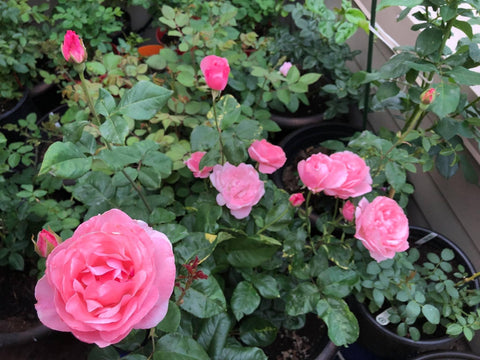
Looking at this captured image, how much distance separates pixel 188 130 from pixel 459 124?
0.80 m

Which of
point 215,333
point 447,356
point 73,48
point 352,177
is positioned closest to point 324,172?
point 352,177

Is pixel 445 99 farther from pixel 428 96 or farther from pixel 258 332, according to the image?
pixel 258 332

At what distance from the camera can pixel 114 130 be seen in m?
0.64

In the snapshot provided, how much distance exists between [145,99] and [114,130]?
0.08 metres

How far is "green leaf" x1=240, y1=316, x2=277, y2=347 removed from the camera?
856 millimetres

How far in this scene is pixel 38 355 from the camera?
3.94ft

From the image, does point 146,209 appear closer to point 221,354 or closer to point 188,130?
point 221,354

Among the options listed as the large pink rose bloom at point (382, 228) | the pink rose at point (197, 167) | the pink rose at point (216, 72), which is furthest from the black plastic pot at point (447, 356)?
the pink rose at point (216, 72)

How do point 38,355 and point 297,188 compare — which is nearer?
point 38,355

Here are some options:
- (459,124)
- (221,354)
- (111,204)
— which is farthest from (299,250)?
(459,124)

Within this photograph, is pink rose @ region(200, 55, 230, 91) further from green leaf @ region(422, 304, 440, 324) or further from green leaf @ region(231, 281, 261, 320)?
green leaf @ region(422, 304, 440, 324)

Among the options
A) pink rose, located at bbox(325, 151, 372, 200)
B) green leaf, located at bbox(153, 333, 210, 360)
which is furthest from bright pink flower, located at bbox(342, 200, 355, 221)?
green leaf, located at bbox(153, 333, 210, 360)

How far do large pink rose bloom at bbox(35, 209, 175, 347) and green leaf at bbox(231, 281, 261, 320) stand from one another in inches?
12.2

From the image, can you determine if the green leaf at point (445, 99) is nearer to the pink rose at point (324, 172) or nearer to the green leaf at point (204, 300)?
the pink rose at point (324, 172)
